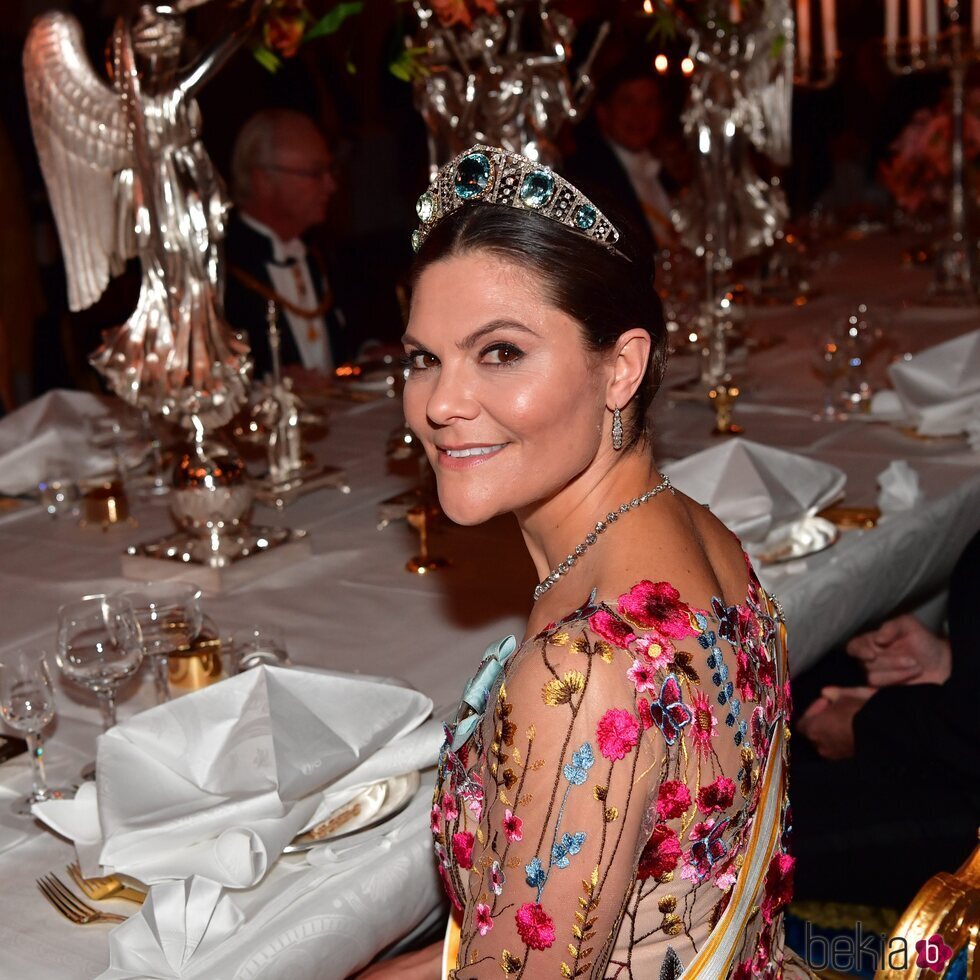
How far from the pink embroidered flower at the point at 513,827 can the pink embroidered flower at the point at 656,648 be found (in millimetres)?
171

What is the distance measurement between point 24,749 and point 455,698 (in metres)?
0.54

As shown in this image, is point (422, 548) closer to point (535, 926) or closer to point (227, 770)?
point (227, 770)

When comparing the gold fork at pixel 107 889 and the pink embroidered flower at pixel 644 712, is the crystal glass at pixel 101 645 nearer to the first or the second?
the gold fork at pixel 107 889

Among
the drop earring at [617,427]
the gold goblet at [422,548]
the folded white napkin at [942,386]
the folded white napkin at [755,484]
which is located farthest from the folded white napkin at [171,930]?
the folded white napkin at [942,386]

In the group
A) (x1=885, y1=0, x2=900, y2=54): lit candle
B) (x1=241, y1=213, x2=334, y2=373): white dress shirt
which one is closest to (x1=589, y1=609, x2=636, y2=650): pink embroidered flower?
(x1=885, y1=0, x2=900, y2=54): lit candle

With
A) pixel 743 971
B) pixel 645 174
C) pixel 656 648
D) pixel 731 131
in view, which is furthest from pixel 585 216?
pixel 645 174

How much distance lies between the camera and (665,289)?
4102 mm

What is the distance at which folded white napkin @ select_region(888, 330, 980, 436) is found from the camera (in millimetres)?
2875

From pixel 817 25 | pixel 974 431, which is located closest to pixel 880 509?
pixel 974 431

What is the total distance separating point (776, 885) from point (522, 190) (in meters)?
0.76

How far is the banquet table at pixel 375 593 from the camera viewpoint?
1.31m

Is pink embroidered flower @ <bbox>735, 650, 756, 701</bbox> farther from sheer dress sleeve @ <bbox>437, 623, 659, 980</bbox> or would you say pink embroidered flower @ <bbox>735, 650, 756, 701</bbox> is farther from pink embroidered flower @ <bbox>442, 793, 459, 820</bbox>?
pink embroidered flower @ <bbox>442, 793, 459, 820</bbox>

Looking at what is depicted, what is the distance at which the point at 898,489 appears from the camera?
8.09ft

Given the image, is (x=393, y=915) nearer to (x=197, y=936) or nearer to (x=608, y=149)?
(x=197, y=936)
